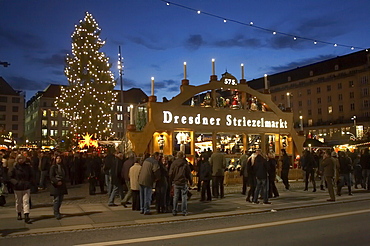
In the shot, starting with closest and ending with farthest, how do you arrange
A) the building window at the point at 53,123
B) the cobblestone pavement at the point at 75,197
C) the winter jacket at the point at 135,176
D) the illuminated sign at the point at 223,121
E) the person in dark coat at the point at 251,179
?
the winter jacket at the point at 135,176
the person in dark coat at the point at 251,179
the cobblestone pavement at the point at 75,197
the illuminated sign at the point at 223,121
the building window at the point at 53,123

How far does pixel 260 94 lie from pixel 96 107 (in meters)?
14.7

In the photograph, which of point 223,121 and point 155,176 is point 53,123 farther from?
point 155,176

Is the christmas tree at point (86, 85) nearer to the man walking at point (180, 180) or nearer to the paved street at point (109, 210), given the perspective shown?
the paved street at point (109, 210)

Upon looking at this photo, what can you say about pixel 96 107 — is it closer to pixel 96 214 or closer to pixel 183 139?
pixel 183 139

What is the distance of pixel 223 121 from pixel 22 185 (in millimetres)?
12938

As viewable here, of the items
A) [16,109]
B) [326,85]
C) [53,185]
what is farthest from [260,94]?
[16,109]

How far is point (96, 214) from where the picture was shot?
37.2ft

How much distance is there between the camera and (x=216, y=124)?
2098 cm

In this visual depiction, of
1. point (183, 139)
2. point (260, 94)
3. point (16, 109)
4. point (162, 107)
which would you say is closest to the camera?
point (162, 107)

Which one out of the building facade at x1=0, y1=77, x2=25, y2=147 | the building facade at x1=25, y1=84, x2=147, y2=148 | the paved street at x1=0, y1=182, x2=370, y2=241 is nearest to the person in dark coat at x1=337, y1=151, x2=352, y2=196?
the paved street at x1=0, y1=182, x2=370, y2=241

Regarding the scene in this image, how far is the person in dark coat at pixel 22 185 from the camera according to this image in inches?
395

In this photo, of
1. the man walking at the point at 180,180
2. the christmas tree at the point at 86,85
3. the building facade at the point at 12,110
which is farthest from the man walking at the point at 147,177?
the building facade at the point at 12,110

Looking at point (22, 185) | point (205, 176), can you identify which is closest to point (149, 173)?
point (205, 176)

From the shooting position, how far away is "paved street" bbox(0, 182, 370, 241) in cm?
977
